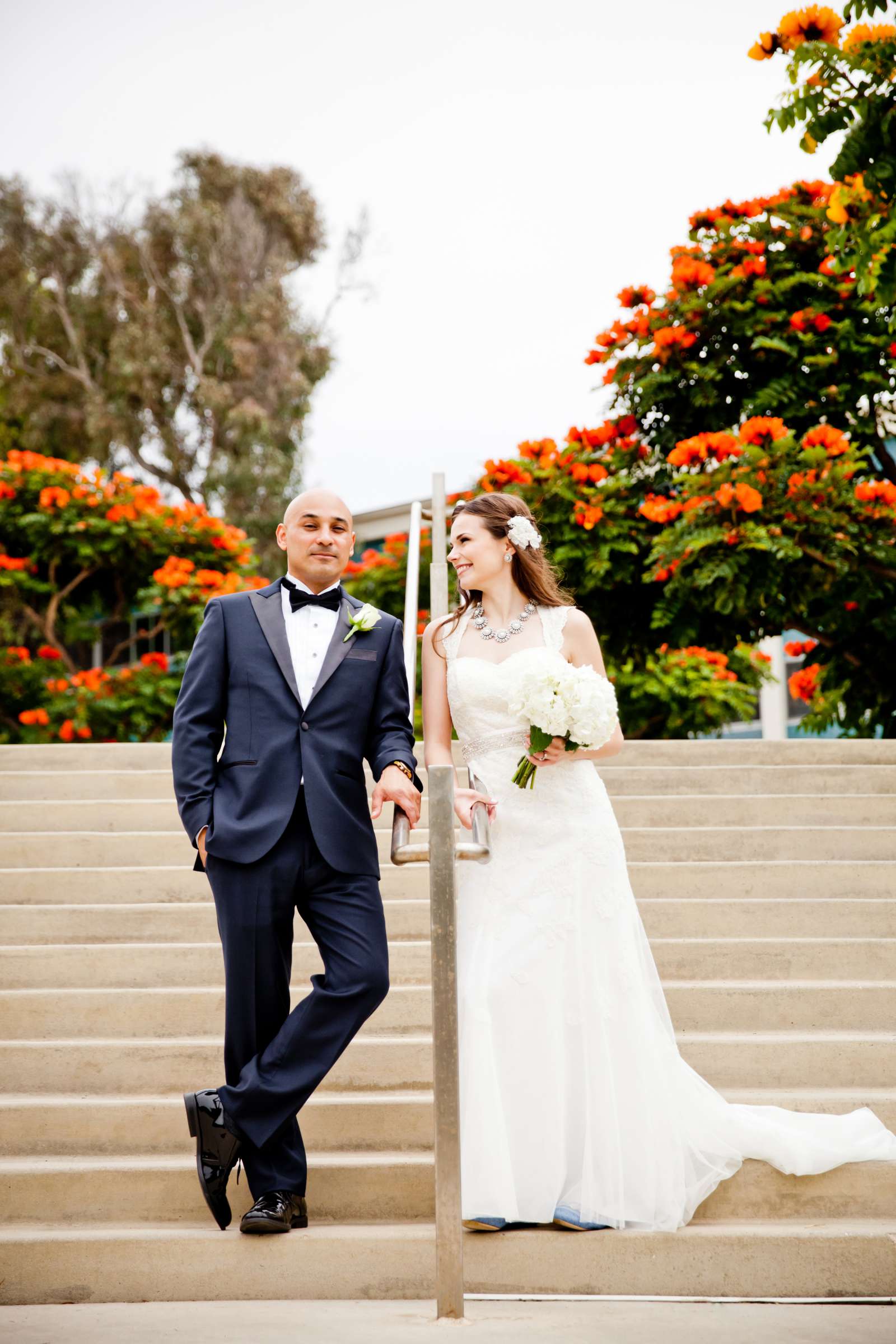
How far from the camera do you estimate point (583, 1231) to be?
3.11 m

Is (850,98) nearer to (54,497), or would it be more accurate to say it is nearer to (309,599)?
(309,599)

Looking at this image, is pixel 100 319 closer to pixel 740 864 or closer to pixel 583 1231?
pixel 740 864

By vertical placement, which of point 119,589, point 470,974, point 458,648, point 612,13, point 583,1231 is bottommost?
point 583,1231

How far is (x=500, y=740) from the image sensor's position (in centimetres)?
355

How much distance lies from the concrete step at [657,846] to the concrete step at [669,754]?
0.96 m

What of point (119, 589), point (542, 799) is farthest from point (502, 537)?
point (119, 589)

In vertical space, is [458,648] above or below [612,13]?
below

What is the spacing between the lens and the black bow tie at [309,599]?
3.51 m

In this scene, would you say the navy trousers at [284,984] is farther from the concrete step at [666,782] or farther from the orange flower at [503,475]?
the orange flower at [503,475]

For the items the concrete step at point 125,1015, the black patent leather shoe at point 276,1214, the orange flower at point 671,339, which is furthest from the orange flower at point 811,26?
the black patent leather shoe at point 276,1214

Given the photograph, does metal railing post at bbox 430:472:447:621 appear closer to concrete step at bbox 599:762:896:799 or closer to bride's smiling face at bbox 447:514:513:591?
concrete step at bbox 599:762:896:799

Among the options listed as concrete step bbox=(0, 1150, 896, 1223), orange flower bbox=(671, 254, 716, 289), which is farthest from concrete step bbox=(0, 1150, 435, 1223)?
orange flower bbox=(671, 254, 716, 289)

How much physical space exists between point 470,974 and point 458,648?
961 mm

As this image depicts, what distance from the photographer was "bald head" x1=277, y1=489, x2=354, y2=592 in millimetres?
3457
